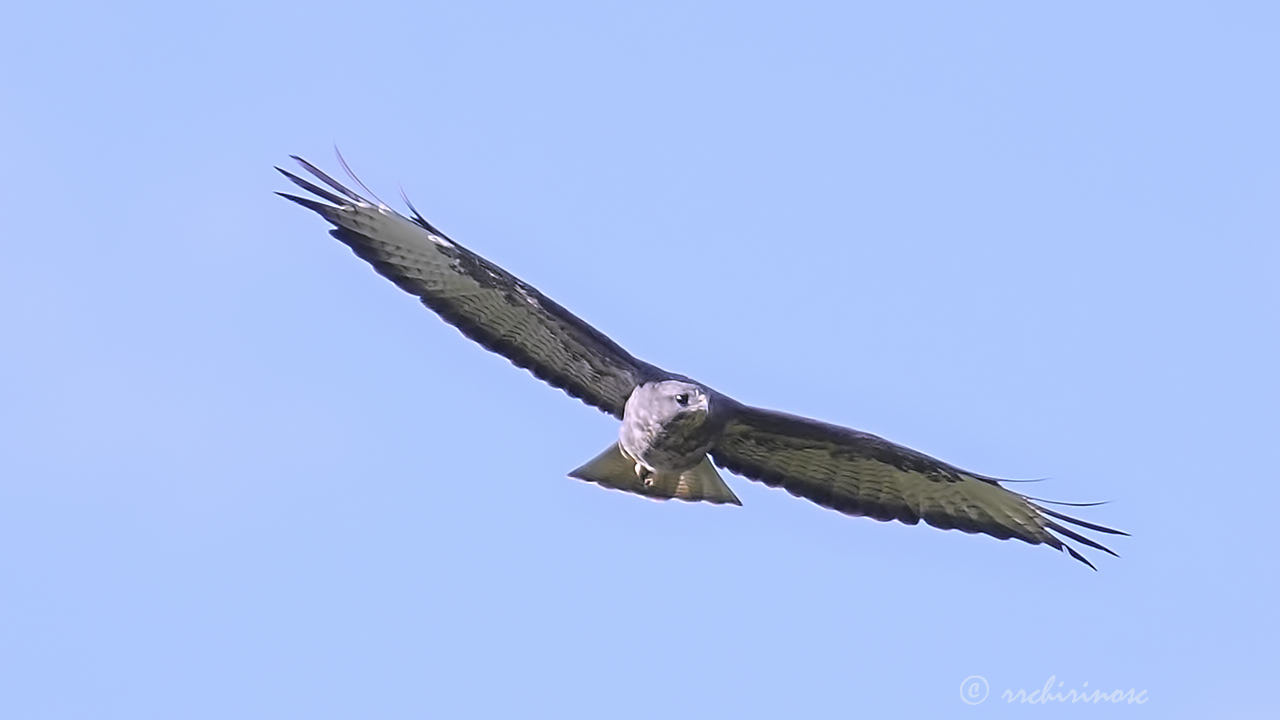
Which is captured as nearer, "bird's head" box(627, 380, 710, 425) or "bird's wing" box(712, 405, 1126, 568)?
"bird's head" box(627, 380, 710, 425)

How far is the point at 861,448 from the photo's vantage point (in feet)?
50.0

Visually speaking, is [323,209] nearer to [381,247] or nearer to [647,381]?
[381,247]

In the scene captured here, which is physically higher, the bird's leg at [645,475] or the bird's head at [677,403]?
the bird's head at [677,403]

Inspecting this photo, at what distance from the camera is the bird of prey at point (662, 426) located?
1469cm

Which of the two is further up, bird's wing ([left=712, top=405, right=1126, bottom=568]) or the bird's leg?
bird's wing ([left=712, top=405, right=1126, bottom=568])

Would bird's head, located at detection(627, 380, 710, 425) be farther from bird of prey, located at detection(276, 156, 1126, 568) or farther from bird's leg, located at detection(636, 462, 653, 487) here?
bird's leg, located at detection(636, 462, 653, 487)

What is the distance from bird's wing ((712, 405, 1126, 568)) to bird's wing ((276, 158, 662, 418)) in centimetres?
83

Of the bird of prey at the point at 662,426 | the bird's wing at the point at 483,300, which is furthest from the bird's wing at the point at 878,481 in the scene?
the bird's wing at the point at 483,300

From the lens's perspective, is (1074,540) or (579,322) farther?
(1074,540)

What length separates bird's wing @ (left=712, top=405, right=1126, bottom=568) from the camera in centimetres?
1521

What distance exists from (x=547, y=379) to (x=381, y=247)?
125 centimetres

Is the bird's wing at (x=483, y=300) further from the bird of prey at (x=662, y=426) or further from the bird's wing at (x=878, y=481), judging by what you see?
the bird's wing at (x=878, y=481)

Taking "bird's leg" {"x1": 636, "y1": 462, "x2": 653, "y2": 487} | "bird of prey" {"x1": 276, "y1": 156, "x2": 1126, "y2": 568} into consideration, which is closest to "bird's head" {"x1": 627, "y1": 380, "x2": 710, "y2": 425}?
"bird of prey" {"x1": 276, "y1": 156, "x2": 1126, "y2": 568}

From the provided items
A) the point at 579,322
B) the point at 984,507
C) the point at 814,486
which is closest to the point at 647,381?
the point at 579,322
